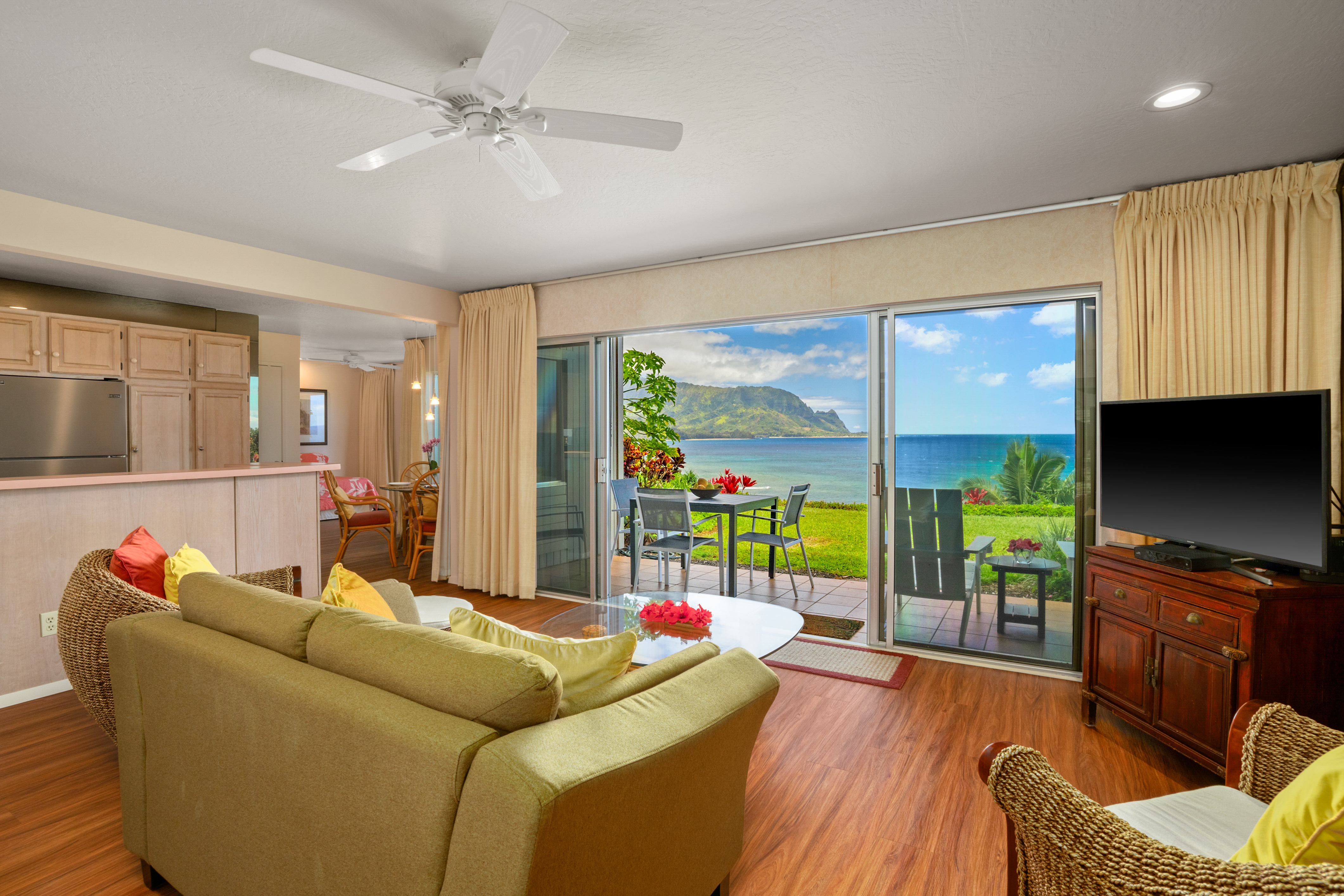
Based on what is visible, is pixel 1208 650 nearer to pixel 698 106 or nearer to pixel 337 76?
pixel 698 106

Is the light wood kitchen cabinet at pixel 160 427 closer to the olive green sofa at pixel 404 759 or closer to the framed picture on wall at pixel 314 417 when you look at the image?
the framed picture on wall at pixel 314 417

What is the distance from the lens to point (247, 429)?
6230mm

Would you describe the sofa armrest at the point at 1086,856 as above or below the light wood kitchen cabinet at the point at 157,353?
below

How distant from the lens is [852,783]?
96.0 inches

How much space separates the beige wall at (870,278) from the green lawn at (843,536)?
33.5 inches

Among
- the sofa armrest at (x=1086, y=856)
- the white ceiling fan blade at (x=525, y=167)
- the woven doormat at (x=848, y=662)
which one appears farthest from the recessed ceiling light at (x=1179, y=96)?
the woven doormat at (x=848, y=662)

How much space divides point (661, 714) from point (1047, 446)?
3004 millimetres

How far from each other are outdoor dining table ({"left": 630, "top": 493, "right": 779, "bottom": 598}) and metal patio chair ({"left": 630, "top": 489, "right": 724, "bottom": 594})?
0.5 inches

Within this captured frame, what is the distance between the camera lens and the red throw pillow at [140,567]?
2396 mm

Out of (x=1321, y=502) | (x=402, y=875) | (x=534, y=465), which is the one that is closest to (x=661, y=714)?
(x=402, y=875)

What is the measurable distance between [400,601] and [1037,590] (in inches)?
126

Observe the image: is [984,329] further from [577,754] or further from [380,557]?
[380,557]

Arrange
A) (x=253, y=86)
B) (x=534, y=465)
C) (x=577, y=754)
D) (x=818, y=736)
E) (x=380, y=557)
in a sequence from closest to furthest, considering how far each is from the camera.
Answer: (x=577, y=754) < (x=253, y=86) < (x=818, y=736) < (x=534, y=465) < (x=380, y=557)

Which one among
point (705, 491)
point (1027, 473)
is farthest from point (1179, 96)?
point (705, 491)
